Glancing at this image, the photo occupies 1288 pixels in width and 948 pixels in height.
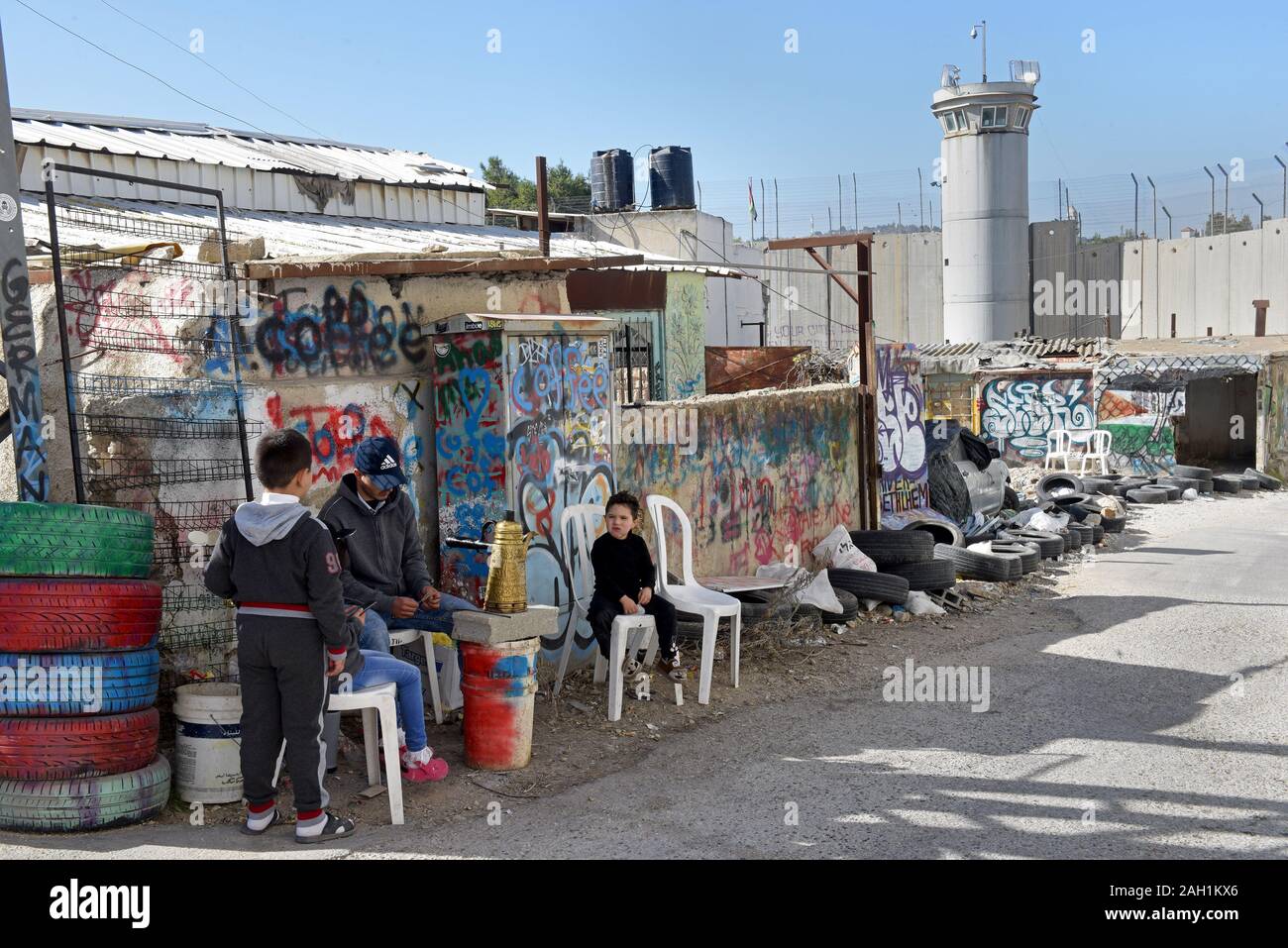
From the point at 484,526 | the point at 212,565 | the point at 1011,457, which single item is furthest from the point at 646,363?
the point at 212,565

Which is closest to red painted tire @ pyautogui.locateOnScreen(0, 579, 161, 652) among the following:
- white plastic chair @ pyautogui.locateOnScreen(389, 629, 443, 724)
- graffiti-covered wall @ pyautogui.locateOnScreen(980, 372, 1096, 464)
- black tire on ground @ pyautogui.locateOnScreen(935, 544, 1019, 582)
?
white plastic chair @ pyautogui.locateOnScreen(389, 629, 443, 724)

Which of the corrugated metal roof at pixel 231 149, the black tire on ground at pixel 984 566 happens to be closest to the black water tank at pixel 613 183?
the corrugated metal roof at pixel 231 149

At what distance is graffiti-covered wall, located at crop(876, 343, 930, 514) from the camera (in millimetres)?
14773

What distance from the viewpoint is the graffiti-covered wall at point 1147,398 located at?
84.5 feet

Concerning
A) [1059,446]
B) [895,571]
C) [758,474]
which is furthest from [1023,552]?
[1059,446]

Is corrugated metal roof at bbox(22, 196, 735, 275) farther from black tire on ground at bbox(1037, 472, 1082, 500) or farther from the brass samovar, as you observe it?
black tire on ground at bbox(1037, 472, 1082, 500)

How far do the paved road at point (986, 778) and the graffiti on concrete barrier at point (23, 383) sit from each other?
5.90ft

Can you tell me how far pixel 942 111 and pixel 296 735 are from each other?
169 feet

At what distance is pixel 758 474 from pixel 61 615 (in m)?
7.55

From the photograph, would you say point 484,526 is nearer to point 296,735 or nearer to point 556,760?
point 556,760

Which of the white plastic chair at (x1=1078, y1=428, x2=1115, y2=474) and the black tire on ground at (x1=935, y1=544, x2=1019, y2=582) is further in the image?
the white plastic chair at (x1=1078, y1=428, x2=1115, y2=474)

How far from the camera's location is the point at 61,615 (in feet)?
18.4

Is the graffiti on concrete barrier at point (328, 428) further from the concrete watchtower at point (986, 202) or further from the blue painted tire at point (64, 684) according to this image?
the concrete watchtower at point (986, 202)

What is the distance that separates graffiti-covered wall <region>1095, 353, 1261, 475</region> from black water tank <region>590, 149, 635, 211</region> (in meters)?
11.8
